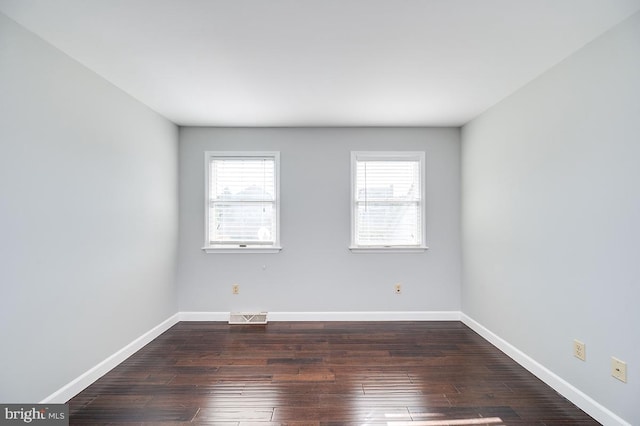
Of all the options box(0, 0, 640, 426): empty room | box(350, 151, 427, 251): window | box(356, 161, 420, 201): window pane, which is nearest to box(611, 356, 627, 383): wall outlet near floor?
box(0, 0, 640, 426): empty room

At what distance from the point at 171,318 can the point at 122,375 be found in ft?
Result: 3.84

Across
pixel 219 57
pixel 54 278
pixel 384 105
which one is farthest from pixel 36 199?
pixel 384 105

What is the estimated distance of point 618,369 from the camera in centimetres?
183

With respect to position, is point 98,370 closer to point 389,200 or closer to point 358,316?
point 358,316

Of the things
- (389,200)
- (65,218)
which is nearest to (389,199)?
(389,200)

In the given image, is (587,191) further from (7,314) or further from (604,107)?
(7,314)

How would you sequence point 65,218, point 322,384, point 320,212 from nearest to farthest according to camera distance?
point 65,218, point 322,384, point 320,212

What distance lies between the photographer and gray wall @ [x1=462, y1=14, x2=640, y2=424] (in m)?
1.80

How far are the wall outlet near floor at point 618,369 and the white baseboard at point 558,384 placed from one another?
237mm

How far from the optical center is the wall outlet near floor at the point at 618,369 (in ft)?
5.89

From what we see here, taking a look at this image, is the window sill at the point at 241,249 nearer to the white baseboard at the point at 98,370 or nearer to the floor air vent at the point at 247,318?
the floor air vent at the point at 247,318

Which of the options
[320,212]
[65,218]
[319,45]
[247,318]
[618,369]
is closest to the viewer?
[618,369]

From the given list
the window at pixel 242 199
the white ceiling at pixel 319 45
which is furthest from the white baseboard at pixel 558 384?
the window at pixel 242 199

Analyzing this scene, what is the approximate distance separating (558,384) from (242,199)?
3498mm
